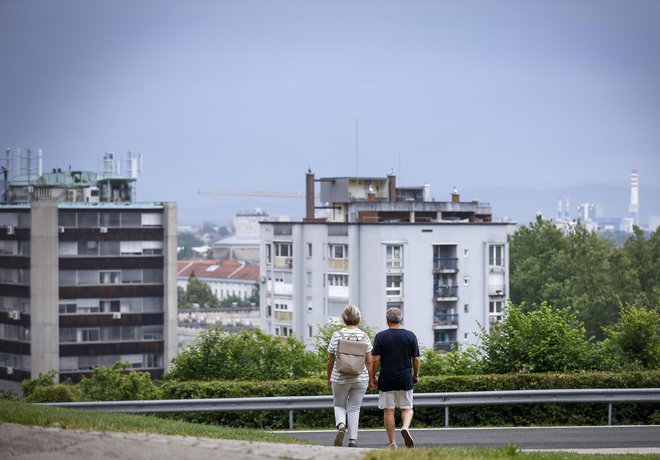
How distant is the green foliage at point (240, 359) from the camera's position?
91.5 feet

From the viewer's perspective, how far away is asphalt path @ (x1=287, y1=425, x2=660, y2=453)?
18391 millimetres

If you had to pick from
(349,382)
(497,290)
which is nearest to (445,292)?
(497,290)

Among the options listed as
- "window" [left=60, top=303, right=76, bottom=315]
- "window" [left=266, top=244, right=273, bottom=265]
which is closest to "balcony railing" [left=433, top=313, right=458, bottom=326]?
"window" [left=266, top=244, right=273, bottom=265]

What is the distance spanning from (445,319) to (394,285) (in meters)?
4.66

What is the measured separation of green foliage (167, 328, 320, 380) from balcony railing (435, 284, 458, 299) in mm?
65347

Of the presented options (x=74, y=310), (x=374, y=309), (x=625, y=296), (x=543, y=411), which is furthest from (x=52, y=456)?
(x=625, y=296)

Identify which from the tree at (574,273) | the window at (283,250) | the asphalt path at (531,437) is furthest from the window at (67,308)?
the asphalt path at (531,437)

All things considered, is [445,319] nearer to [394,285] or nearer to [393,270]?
[394,285]

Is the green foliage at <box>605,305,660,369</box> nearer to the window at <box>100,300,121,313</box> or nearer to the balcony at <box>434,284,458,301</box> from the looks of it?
the window at <box>100,300,121,313</box>

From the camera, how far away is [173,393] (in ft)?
75.5

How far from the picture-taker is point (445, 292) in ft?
313

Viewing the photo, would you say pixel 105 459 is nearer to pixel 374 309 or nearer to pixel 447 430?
pixel 447 430

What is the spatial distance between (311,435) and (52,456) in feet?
26.8

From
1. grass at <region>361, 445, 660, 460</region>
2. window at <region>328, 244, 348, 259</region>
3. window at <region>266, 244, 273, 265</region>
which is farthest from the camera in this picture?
window at <region>266, 244, 273, 265</region>
